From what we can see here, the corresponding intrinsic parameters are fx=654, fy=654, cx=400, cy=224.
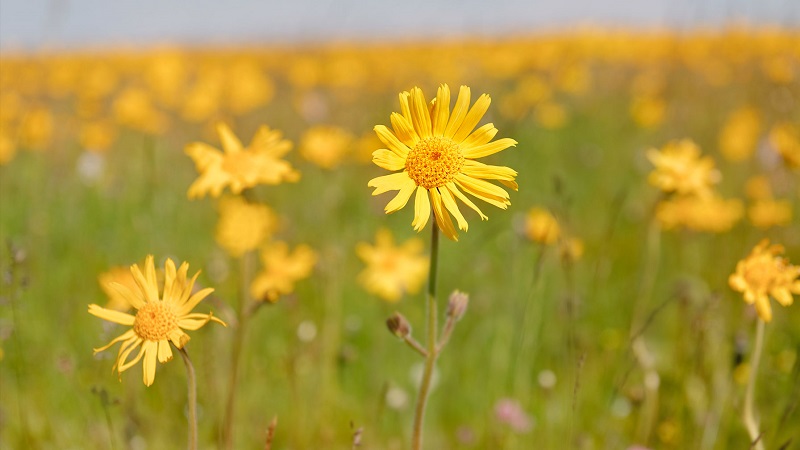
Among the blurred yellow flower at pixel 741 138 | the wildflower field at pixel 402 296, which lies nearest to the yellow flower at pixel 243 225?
the wildflower field at pixel 402 296

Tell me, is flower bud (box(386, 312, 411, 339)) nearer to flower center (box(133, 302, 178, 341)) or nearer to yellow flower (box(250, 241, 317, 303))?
flower center (box(133, 302, 178, 341))

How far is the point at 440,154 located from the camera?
1.27 m

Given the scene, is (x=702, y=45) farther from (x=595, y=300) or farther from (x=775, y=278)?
(x=775, y=278)

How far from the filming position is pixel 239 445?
2428 millimetres

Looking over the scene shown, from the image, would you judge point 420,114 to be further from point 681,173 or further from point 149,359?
point 681,173

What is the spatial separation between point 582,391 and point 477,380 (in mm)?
478

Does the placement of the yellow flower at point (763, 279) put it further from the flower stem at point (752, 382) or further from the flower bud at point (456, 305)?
the flower bud at point (456, 305)

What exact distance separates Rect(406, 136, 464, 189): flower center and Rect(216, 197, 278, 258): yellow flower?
72cm

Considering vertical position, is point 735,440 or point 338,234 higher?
point 338,234

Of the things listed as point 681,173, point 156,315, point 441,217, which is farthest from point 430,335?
point 681,173

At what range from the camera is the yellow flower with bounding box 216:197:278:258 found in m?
1.92

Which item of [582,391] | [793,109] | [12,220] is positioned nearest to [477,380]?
[582,391]

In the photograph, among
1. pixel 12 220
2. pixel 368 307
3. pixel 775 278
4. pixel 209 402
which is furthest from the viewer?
pixel 12 220

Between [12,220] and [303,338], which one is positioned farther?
[12,220]
